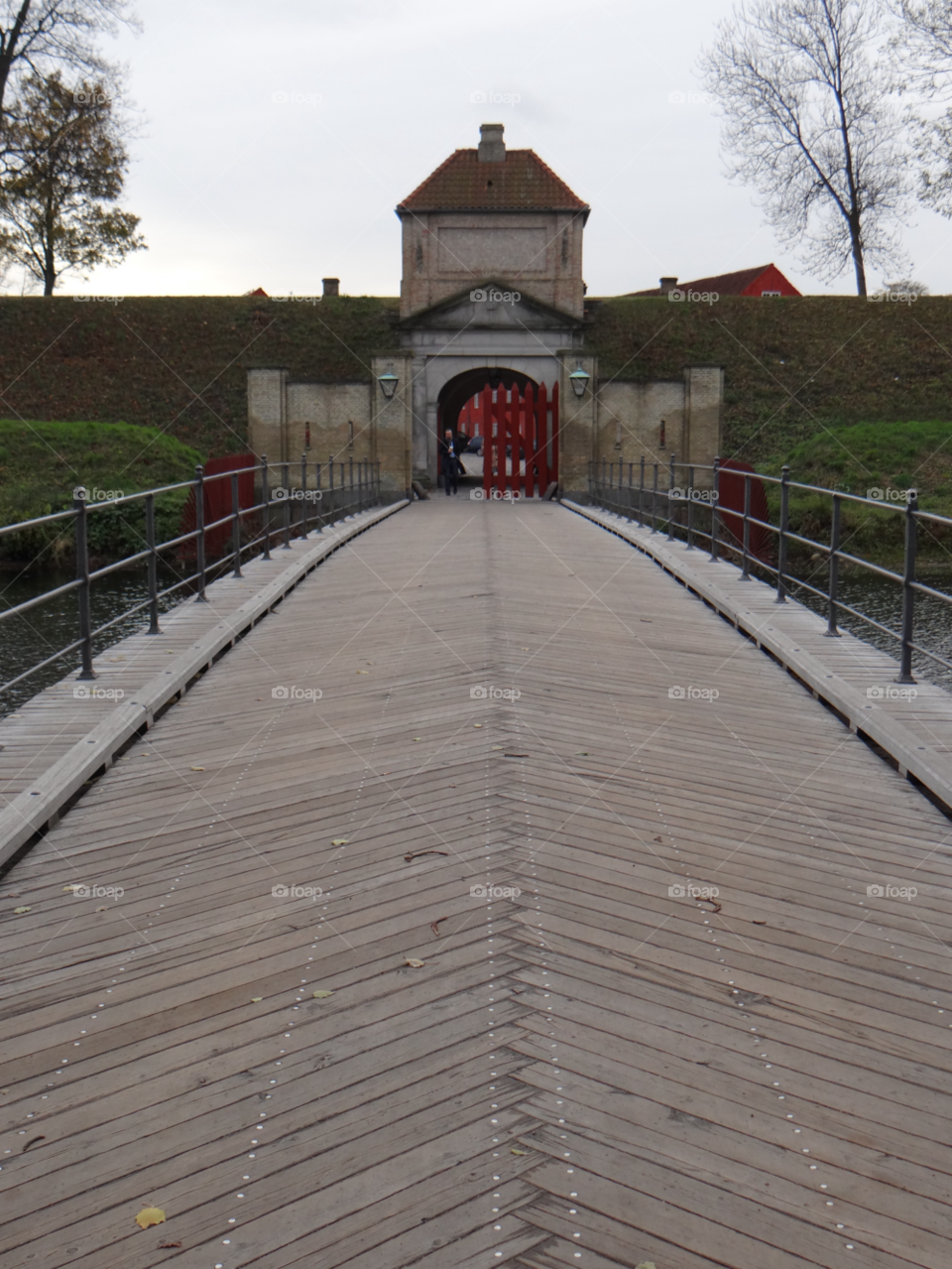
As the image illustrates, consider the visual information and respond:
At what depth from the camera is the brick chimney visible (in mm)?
35312

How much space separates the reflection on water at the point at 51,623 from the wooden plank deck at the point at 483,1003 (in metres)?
7.22

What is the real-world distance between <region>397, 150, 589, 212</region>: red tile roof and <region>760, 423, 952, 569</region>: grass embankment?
9.38 meters

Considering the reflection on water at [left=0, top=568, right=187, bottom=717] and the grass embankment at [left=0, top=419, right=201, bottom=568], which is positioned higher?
the grass embankment at [left=0, top=419, right=201, bottom=568]

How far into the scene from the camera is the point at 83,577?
7.21 m

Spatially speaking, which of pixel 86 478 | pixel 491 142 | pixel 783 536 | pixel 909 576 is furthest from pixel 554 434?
pixel 909 576

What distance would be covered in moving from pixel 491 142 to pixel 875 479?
47.6ft

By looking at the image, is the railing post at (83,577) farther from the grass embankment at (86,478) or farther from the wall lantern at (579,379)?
the wall lantern at (579,379)

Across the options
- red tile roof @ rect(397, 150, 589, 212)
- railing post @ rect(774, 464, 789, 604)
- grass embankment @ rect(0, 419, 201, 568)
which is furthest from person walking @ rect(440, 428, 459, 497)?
railing post @ rect(774, 464, 789, 604)

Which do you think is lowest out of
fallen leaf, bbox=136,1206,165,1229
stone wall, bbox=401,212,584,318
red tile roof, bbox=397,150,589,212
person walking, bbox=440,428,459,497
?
fallen leaf, bbox=136,1206,165,1229

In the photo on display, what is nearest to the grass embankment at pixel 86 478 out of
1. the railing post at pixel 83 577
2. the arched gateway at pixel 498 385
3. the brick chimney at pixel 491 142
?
the arched gateway at pixel 498 385

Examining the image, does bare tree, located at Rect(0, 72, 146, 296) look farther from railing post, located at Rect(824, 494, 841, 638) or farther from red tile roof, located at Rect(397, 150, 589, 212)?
railing post, located at Rect(824, 494, 841, 638)

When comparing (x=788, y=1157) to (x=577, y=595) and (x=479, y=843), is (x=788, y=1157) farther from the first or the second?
(x=577, y=595)

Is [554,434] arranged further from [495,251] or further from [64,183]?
[64,183]

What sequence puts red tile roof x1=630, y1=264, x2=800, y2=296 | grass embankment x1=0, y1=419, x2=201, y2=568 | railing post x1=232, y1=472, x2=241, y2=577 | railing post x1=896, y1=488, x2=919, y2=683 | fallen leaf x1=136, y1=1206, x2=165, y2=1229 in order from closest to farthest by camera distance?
fallen leaf x1=136, y1=1206, x2=165, y2=1229 → railing post x1=896, y1=488, x2=919, y2=683 → railing post x1=232, y1=472, x2=241, y2=577 → grass embankment x1=0, y1=419, x2=201, y2=568 → red tile roof x1=630, y1=264, x2=800, y2=296
